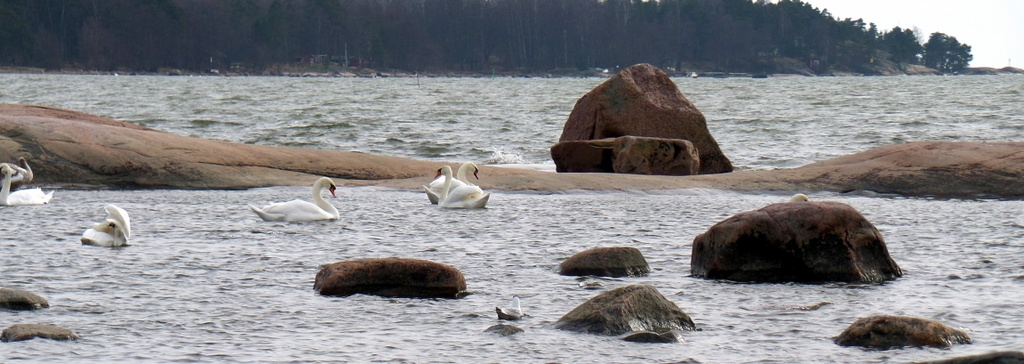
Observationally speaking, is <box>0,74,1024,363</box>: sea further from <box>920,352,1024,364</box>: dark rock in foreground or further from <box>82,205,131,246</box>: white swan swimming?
<box>920,352,1024,364</box>: dark rock in foreground

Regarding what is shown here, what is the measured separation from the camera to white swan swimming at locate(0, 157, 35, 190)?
Answer: 1324 centimetres

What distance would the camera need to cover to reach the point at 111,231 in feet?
29.3

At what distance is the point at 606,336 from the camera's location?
598 centimetres

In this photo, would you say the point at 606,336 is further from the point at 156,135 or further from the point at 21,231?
the point at 156,135

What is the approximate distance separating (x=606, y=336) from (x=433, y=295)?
1429mm

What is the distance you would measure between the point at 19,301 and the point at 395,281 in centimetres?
206

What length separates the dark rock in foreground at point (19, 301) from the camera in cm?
644

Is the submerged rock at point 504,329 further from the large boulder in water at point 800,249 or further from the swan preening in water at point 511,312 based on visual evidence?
the large boulder in water at point 800,249

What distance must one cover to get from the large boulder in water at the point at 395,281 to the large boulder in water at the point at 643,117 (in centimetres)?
1048

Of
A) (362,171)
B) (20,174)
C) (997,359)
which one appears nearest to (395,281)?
(997,359)

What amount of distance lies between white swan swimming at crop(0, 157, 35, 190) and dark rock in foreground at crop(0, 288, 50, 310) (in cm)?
716

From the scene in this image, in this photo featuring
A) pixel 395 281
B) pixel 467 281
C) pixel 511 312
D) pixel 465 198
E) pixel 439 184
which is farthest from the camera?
pixel 439 184

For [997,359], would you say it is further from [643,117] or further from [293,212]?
[643,117]

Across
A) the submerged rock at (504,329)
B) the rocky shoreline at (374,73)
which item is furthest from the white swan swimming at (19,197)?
the rocky shoreline at (374,73)
